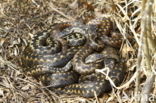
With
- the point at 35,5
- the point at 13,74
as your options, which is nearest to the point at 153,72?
the point at 13,74

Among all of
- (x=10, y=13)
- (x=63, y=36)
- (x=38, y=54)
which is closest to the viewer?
(x=38, y=54)

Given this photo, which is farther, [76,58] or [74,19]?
[74,19]

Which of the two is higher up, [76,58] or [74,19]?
[74,19]

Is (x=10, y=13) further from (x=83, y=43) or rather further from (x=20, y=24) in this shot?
(x=83, y=43)

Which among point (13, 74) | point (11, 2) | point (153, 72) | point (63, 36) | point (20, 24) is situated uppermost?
point (11, 2)

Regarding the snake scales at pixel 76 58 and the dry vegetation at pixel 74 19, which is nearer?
the dry vegetation at pixel 74 19
